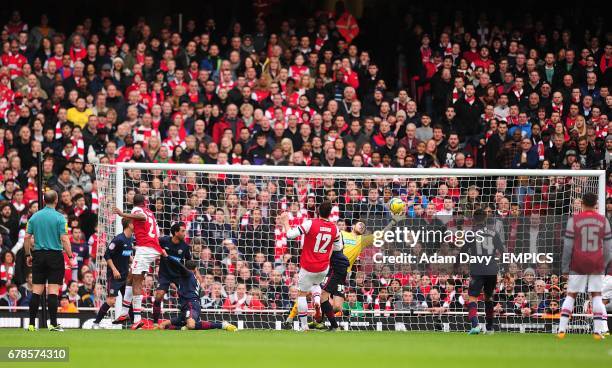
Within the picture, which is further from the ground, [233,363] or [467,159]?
[467,159]

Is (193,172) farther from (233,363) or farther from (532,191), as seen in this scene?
(233,363)

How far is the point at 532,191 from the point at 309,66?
21.5 ft

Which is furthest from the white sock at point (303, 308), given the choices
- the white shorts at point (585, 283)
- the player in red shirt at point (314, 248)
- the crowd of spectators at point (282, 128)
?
the white shorts at point (585, 283)

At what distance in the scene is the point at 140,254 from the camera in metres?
17.2

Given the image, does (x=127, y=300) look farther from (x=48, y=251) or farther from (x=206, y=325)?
(x=48, y=251)

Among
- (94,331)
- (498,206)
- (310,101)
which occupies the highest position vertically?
(310,101)

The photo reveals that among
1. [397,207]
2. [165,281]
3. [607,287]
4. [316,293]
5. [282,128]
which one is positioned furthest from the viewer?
[282,128]

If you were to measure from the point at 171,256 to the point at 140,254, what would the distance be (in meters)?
0.49

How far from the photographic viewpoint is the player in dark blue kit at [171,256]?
688 inches

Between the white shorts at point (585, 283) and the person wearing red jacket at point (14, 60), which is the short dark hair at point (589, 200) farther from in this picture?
the person wearing red jacket at point (14, 60)

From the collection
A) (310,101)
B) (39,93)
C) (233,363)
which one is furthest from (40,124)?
(233,363)

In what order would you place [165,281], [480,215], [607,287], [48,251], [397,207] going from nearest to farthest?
[48,251], [480,215], [165,281], [607,287], [397,207]

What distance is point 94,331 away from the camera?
16484mm

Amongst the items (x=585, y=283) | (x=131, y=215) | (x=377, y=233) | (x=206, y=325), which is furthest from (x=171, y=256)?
(x=585, y=283)
